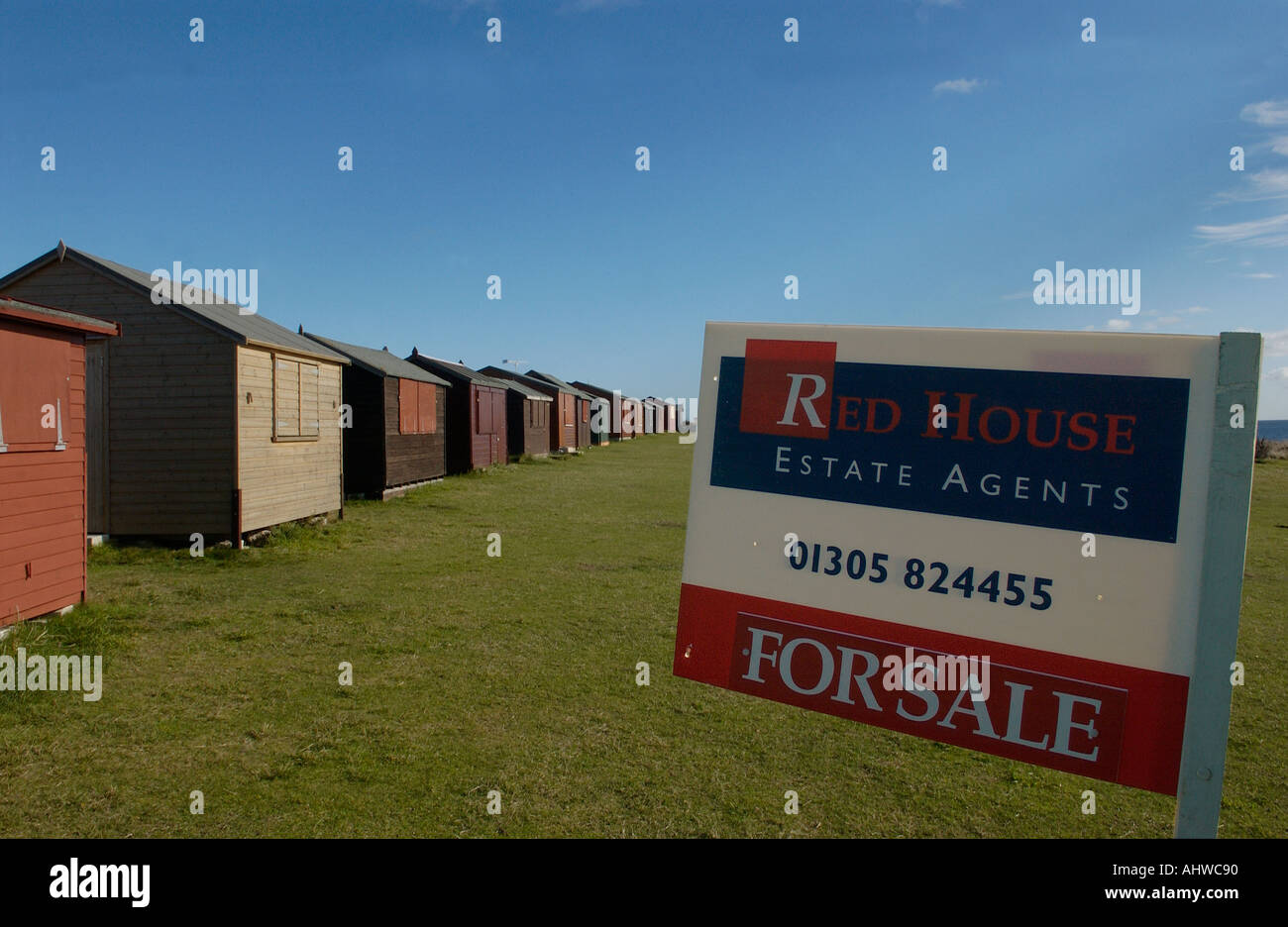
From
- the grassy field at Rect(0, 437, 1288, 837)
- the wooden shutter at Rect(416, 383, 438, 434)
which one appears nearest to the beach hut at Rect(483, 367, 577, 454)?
the wooden shutter at Rect(416, 383, 438, 434)

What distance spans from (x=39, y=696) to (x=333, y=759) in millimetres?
3018

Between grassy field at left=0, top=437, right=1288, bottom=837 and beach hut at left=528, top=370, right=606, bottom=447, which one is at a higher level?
beach hut at left=528, top=370, right=606, bottom=447

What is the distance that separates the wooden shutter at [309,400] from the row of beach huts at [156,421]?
0.04 m

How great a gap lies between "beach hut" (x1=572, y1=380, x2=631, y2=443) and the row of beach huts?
3738cm

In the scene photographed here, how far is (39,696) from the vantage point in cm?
618

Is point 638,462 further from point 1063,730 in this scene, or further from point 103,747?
point 1063,730

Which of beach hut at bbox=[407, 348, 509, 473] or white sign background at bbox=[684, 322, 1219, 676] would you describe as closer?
white sign background at bbox=[684, 322, 1219, 676]

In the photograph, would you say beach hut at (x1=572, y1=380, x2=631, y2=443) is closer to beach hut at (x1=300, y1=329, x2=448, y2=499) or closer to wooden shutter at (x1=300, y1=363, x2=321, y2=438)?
beach hut at (x1=300, y1=329, x2=448, y2=499)

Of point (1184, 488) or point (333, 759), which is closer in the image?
point (1184, 488)

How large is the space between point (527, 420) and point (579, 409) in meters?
11.8

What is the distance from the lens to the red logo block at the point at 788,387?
2.41 meters

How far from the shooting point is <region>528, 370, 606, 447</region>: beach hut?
46094 mm
